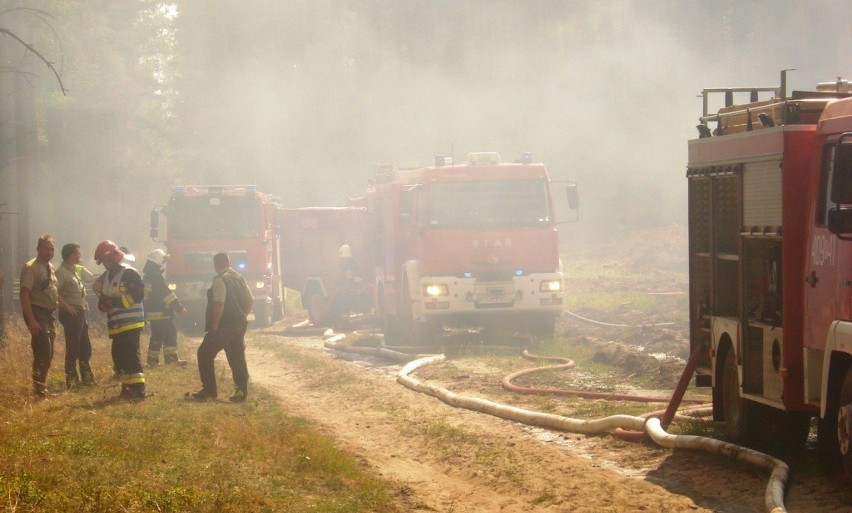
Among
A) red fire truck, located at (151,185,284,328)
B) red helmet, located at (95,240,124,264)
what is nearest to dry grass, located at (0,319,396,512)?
red helmet, located at (95,240,124,264)

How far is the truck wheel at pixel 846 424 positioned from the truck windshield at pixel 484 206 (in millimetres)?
11860

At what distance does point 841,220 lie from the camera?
22.4 feet

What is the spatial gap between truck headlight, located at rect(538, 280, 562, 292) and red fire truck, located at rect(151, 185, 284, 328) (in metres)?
7.64

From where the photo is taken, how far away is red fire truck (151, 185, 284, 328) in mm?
24141

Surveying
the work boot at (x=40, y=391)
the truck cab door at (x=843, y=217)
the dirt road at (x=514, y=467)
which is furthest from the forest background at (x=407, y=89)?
the truck cab door at (x=843, y=217)

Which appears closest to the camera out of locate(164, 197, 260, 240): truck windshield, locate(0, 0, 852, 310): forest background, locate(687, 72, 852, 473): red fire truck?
locate(687, 72, 852, 473): red fire truck

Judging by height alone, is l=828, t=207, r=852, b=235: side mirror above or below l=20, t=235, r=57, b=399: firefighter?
above

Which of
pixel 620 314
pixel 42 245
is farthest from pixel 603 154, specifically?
pixel 42 245

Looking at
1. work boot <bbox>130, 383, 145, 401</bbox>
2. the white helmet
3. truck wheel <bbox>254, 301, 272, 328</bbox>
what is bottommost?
truck wheel <bbox>254, 301, 272, 328</bbox>

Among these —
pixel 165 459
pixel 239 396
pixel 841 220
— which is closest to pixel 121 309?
pixel 239 396

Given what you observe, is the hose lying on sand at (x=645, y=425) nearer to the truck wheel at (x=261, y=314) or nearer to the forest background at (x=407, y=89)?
the truck wheel at (x=261, y=314)

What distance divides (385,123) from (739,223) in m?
41.9

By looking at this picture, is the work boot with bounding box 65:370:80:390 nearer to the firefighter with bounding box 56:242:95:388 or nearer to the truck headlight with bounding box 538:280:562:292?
the firefighter with bounding box 56:242:95:388

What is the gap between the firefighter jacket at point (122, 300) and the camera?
41.6ft
